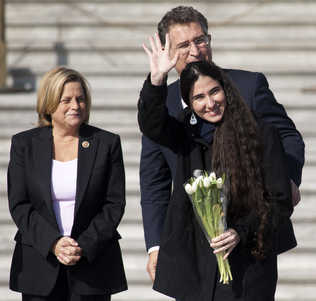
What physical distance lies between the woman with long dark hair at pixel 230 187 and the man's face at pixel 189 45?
20 cm

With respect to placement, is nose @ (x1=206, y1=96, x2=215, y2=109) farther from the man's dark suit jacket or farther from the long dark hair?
the man's dark suit jacket

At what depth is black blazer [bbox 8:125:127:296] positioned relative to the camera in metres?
4.69

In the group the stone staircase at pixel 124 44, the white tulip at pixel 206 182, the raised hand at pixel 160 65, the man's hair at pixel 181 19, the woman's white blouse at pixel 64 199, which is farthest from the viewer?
the stone staircase at pixel 124 44

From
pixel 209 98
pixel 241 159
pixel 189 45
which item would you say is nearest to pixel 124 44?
pixel 189 45

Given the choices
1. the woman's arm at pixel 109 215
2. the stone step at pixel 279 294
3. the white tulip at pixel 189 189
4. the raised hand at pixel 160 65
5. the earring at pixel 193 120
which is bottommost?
the stone step at pixel 279 294

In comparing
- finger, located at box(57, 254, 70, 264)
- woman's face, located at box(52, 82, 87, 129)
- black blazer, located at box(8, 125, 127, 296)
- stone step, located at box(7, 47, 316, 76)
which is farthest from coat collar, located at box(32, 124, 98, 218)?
stone step, located at box(7, 47, 316, 76)

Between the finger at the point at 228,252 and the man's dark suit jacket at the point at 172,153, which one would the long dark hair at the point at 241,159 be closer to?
the finger at the point at 228,252

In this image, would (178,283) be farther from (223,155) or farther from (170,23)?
(170,23)

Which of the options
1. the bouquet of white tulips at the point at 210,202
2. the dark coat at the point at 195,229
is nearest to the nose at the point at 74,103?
the dark coat at the point at 195,229

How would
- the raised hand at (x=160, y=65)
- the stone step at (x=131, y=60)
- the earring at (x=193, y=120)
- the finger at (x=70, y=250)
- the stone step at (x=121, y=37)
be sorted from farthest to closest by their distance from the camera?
the stone step at (x=121, y=37) < the stone step at (x=131, y=60) < the finger at (x=70, y=250) < the earring at (x=193, y=120) < the raised hand at (x=160, y=65)

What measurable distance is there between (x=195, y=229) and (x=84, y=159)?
1.03m

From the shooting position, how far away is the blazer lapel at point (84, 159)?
15.4ft

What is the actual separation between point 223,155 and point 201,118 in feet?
0.79

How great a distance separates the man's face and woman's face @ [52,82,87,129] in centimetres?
73
